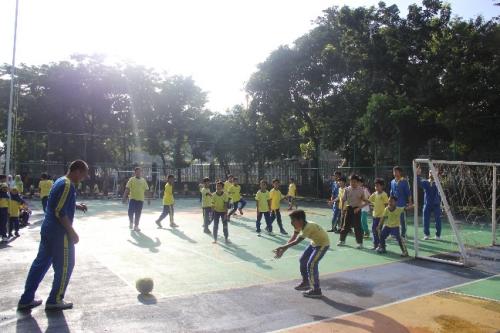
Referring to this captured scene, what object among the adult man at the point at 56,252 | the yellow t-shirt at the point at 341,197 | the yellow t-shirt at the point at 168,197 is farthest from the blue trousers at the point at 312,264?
the yellow t-shirt at the point at 168,197

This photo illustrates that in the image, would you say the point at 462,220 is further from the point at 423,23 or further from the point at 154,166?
the point at 154,166

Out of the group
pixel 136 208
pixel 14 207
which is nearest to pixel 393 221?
pixel 136 208

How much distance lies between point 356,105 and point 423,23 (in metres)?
5.30

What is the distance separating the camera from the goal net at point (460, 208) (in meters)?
10.6

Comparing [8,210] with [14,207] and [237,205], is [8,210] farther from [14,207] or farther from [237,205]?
[237,205]

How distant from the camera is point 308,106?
107 ft

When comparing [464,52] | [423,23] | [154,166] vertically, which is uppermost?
[423,23]

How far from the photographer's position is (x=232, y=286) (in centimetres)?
792

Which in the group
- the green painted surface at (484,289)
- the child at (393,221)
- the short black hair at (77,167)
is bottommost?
the green painted surface at (484,289)

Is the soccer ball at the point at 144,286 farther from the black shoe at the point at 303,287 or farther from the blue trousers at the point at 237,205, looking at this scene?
the blue trousers at the point at 237,205

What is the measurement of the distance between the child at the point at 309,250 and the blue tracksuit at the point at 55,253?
305 centimetres

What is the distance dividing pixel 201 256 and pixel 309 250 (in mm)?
3689

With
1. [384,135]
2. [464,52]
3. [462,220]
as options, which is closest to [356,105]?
[384,135]

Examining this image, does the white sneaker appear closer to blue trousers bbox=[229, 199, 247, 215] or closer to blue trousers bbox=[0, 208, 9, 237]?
blue trousers bbox=[0, 208, 9, 237]
